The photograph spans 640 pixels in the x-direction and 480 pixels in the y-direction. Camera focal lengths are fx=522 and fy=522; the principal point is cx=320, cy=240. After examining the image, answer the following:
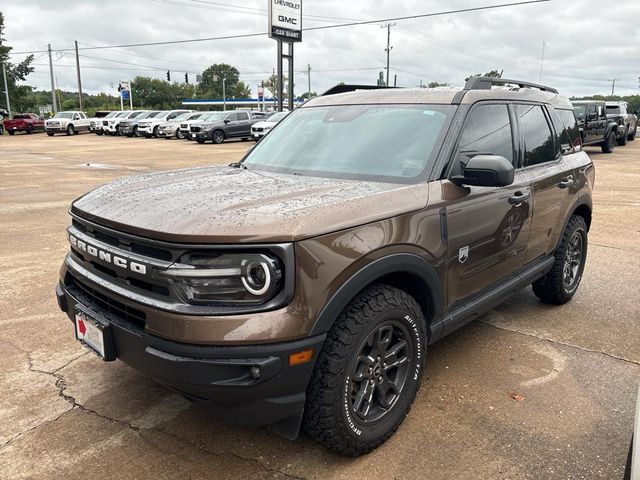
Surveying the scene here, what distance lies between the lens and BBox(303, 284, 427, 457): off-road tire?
232 cm

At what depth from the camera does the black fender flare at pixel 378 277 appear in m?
2.24

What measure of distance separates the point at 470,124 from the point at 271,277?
6.04ft

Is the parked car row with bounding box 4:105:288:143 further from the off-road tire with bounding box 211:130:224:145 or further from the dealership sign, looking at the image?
the dealership sign

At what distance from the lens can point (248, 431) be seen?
2.82 meters

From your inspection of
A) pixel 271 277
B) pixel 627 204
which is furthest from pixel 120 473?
pixel 627 204

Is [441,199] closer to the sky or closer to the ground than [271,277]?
closer to the sky

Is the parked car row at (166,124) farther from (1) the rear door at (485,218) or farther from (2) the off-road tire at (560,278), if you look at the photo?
(1) the rear door at (485,218)

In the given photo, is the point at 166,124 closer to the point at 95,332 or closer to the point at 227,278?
the point at 95,332

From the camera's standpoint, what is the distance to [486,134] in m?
3.41

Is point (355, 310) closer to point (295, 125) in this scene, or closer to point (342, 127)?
point (342, 127)

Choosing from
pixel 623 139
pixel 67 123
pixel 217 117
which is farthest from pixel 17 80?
pixel 623 139

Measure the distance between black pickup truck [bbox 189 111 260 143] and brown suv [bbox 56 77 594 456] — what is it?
79.8 feet

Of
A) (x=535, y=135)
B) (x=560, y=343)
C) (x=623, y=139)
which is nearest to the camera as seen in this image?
(x=560, y=343)

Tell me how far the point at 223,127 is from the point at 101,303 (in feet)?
85.1
